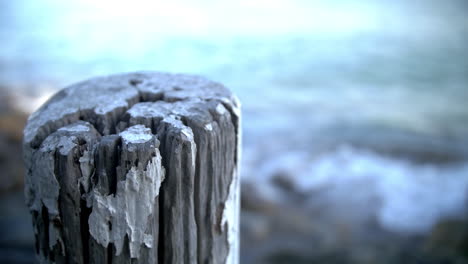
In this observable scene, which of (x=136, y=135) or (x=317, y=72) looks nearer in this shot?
(x=136, y=135)

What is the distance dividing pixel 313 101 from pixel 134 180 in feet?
19.3

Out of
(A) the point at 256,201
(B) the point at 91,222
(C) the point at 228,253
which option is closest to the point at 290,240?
(A) the point at 256,201

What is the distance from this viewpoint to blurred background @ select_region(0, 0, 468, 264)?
4016 millimetres

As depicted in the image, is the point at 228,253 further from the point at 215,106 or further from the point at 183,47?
the point at 183,47

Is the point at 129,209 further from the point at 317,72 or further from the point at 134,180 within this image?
the point at 317,72

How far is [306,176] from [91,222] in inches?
161

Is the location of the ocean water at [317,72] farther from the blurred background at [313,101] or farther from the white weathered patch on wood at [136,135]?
the white weathered patch on wood at [136,135]

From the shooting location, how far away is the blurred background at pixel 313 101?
402 cm

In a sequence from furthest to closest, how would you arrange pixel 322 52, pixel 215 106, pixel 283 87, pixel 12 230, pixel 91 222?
pixel 322 52, pixel 283 87, pixel 12 230, pixel 215 106, pixel 91 222

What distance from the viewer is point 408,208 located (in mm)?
4414

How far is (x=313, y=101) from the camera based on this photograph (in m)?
6.70

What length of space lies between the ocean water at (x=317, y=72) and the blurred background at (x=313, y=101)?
0.02m

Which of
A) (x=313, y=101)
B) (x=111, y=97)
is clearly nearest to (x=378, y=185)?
(x=313, y=101)

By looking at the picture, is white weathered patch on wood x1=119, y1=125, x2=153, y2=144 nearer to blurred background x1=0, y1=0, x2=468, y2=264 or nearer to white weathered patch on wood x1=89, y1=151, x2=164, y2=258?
white weathered patch on wood x1=89, y1=151, x2=164, y2=258
